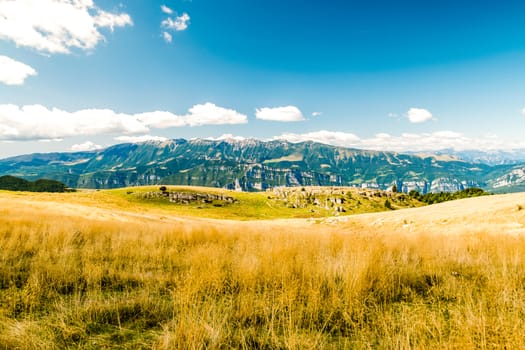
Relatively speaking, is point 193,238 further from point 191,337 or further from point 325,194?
point 325,194

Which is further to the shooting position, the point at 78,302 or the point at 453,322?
the point at 78,302

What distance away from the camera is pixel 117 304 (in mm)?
4051

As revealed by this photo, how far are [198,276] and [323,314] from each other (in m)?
2.49

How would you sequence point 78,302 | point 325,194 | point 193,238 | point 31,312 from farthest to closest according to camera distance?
point 325,194 → point 193,238 → point 78,302 → point 31,312

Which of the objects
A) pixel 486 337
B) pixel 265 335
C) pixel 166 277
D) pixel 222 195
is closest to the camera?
pixel 486 337

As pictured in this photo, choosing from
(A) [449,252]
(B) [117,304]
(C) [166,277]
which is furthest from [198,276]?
(A) [449,252]

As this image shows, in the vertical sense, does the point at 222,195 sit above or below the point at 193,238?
below

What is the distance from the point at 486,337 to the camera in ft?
9.58

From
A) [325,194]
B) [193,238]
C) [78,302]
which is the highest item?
[78,302]

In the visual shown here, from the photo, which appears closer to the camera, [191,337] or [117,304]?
[191,337]

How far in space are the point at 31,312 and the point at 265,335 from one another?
3515mm

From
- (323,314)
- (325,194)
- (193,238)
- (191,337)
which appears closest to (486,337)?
(323,314)

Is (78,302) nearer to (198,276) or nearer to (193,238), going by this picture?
(198,276)

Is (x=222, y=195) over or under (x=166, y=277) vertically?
under
